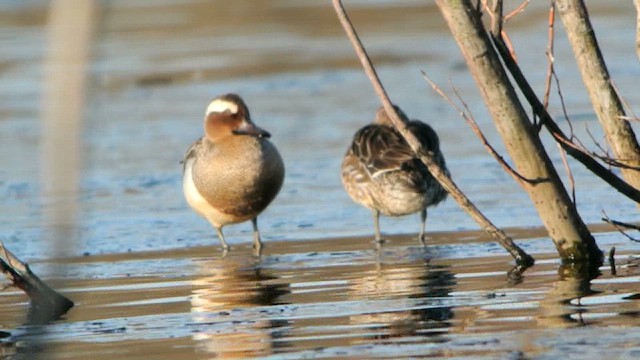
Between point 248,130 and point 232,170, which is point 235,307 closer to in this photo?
point 232,170

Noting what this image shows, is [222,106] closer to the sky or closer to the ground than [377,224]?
closer to the sky

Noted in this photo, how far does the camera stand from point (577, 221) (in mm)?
6355

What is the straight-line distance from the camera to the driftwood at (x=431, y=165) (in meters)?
6.02

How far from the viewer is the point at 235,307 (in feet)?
20.2

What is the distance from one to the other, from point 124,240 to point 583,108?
5975mm

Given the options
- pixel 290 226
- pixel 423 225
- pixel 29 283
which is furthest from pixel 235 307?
pixel 290 226

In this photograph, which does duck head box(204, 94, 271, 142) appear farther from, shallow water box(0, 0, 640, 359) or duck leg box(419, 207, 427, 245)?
duck leg box(419, 207, 427, 245)

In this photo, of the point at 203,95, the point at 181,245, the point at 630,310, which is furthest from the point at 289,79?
the point at 630,310

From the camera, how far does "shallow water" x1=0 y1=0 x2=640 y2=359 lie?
189 inches

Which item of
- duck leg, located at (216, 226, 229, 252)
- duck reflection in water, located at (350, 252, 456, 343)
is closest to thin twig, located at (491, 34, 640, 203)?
duck reflection in water, located at (350, 252, 456, 343)

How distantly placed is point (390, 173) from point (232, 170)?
1.13 metres

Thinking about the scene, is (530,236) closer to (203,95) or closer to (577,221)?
(577,221)

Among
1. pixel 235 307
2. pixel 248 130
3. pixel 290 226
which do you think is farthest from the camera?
pixel 248 130

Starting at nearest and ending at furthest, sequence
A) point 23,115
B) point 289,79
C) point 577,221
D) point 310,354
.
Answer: point 310,354 → point 577,221 → point 23,115 → point 289,79
